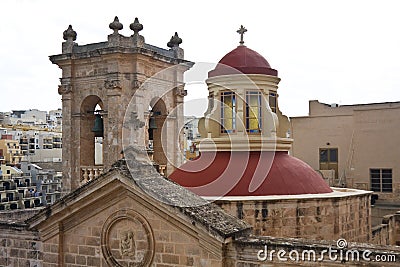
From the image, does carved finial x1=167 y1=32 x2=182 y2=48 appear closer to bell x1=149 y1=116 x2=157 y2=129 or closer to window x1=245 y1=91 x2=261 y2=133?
bell x1=149 y1=116 x2=157 y2=129

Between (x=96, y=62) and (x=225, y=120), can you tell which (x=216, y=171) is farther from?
(x=96, y=62)

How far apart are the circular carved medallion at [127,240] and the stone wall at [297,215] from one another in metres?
1.96

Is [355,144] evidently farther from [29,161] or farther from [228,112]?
[29,161]

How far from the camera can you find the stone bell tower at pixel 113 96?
49.0ft

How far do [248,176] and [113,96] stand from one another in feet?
16.1

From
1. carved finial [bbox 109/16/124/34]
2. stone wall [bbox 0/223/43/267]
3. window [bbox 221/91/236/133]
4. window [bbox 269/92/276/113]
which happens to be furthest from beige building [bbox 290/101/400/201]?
stone wall [bbox 0/223/43/267]

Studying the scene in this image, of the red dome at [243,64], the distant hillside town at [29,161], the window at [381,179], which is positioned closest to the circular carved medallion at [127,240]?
the red dome at [243,64]

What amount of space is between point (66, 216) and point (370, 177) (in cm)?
1949

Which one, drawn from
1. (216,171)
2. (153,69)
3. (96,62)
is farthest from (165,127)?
(216,171)

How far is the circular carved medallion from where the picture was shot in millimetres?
9617

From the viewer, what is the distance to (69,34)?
16234 millimetres

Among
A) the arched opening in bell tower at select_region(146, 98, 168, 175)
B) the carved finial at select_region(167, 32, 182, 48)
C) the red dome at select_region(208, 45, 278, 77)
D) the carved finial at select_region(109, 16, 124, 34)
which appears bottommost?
the arched opening in bell tower at select_region(146, 98, 168, 175)

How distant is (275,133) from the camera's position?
523 inches

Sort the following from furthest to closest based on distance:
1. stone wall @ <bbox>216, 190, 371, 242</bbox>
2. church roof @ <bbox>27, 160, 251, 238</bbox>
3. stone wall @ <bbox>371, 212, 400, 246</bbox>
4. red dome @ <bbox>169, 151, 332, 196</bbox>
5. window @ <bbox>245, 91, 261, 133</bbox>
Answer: stone wall @ <bbox>371, 212, 400, 246</bbox> → window @ <bbox>245, 91, 261, 133</bbox> → red dome @ <bbox>169, 151, 332, 196</bbox> → stone wall @ <bbox>216, 190, 371, 242</bbox> → church roof @ <bbox>27, 160, 251, 238</bbox>
